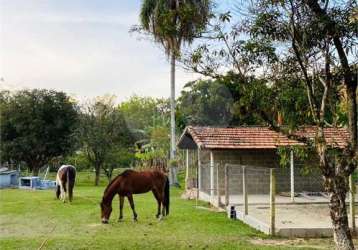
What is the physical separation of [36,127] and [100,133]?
4.92 meters

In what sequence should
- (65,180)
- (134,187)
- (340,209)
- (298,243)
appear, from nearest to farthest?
(340,209) < (298,243) < (134,187) < (65,180)

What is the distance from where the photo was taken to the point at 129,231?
39.4 ft

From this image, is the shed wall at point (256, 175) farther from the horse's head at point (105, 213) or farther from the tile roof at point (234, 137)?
the horse's head at point (105, 213)

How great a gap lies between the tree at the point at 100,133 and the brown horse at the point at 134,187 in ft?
61.0

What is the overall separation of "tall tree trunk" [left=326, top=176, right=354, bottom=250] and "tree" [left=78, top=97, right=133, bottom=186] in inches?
1024

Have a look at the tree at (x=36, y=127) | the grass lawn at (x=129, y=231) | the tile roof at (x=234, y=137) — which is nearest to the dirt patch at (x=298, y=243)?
the grass lawn at (x=129, y=231)

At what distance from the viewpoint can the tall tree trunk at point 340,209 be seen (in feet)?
25.8

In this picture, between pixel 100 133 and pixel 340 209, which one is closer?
pixel 340 209

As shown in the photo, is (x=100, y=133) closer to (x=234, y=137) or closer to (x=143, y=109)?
(x=234, y=137)

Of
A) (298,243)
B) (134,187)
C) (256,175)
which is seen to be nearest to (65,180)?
Result: (134,187)

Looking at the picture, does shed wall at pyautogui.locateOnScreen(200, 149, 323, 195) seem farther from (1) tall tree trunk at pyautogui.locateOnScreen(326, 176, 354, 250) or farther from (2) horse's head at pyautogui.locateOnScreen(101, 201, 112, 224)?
(1) tall tree trunk at pyautogui.locateOnScreen(326, 176, 354, 250)

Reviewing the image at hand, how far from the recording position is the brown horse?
13.6 metres

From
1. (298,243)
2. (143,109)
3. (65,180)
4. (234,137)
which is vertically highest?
(143,109)

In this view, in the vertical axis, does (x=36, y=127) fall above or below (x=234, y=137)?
above
